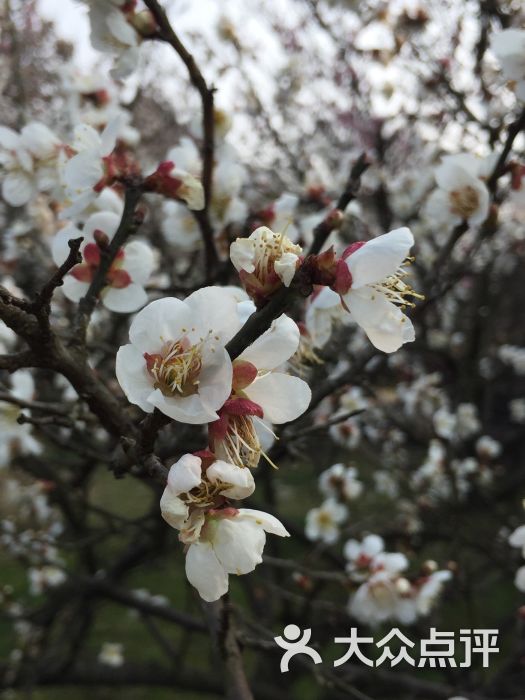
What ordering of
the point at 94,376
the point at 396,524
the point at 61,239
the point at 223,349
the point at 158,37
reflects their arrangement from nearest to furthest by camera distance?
1. the point at 223,349
2. the point at 94,376
3. the point at 61,239
4. the point at 158,37
5. the point at 396,524

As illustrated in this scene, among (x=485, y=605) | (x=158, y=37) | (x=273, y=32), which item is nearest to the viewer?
(x=158, y=37)

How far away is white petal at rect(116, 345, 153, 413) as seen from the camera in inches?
32.4

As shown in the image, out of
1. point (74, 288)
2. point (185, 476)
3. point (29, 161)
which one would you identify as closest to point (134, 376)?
point (185, 476)

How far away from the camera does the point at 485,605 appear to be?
177 inches

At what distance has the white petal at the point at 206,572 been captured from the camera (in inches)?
30.5

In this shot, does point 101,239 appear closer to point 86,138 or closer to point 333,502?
point 86,138

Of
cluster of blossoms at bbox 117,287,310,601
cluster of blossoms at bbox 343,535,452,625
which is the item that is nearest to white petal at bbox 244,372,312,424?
cluster of blossoms at bbox 117,287,310,601

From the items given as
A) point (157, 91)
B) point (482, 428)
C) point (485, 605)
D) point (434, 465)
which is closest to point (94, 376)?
Result: point (434, 465)

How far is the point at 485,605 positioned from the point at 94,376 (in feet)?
13.9

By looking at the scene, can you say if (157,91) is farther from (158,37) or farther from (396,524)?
(158,37)

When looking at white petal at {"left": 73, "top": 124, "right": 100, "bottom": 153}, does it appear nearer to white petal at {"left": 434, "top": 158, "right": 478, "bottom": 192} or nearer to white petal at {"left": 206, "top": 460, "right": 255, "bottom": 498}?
white petal at {"left": 206, "top": 460, "right": 255, "bottom": 498}

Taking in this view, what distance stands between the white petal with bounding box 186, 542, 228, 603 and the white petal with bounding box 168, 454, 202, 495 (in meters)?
0.09

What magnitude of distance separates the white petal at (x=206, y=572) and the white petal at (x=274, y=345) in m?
0.23

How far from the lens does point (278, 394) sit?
2.80 feet
